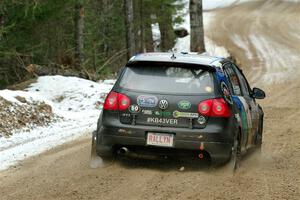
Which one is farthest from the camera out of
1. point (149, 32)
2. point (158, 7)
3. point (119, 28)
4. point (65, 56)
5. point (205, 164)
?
point (149, 32)

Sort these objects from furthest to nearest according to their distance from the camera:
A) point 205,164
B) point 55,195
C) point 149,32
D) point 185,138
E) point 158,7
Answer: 1. point 149,32
2. point 158,7
3. point 205,164
4. point 185,138
5. point 55,195

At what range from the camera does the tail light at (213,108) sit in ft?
28.2

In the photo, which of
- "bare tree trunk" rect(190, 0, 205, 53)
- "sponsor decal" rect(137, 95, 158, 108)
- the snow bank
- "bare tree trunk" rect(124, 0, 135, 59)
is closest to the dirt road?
the snow bank

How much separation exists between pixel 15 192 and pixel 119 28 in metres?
22.4

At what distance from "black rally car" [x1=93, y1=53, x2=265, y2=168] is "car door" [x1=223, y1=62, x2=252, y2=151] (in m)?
0.09

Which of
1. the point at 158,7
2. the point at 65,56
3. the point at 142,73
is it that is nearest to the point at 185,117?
the point at 142,73

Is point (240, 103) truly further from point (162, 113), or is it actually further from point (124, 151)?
point (124, 151)

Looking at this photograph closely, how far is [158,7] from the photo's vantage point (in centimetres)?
3231

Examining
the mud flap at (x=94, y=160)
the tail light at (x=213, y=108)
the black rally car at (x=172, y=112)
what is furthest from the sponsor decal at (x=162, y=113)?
the mud flap at (x=94, y=160)

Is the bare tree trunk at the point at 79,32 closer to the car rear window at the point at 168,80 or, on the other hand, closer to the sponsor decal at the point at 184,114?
the car rear window at the point at 168,80

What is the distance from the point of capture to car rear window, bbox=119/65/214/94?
8.79m

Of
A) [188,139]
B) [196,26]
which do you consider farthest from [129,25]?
[188,139]

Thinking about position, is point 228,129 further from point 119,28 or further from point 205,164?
point 119,28

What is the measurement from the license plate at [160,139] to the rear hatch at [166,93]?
0.13 m
